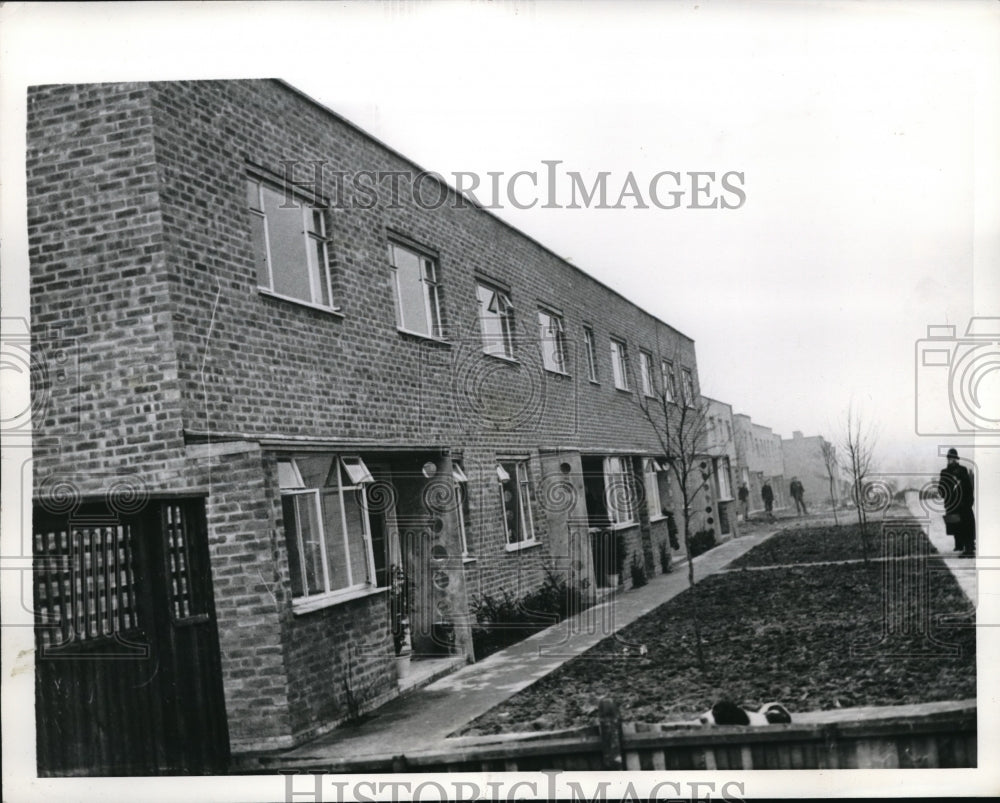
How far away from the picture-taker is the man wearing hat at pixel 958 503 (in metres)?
5.75

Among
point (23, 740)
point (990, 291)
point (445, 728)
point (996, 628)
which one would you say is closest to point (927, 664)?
point (996, 628)

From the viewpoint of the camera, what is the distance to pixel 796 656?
6.07 meters

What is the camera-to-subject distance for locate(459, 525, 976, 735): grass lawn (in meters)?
5.73

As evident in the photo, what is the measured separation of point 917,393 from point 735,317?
4.79 feet

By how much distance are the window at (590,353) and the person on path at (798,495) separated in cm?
204

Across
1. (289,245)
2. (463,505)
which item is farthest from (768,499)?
(289,245)

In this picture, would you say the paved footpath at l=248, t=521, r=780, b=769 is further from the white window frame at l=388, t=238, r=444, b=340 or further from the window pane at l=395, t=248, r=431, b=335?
the window pane at l=395, t=248, r=431, b=335

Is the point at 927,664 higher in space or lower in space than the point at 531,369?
lower

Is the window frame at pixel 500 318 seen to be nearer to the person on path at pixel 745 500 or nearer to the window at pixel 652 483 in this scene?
the window at pixel 652 483

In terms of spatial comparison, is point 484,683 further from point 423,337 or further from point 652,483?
point 423,337

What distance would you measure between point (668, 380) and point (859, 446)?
1689 mm

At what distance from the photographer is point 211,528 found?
5414 mm

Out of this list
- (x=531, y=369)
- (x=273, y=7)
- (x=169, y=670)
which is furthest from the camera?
(x=531, y=369)

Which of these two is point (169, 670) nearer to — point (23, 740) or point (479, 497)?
point (23, 740)
